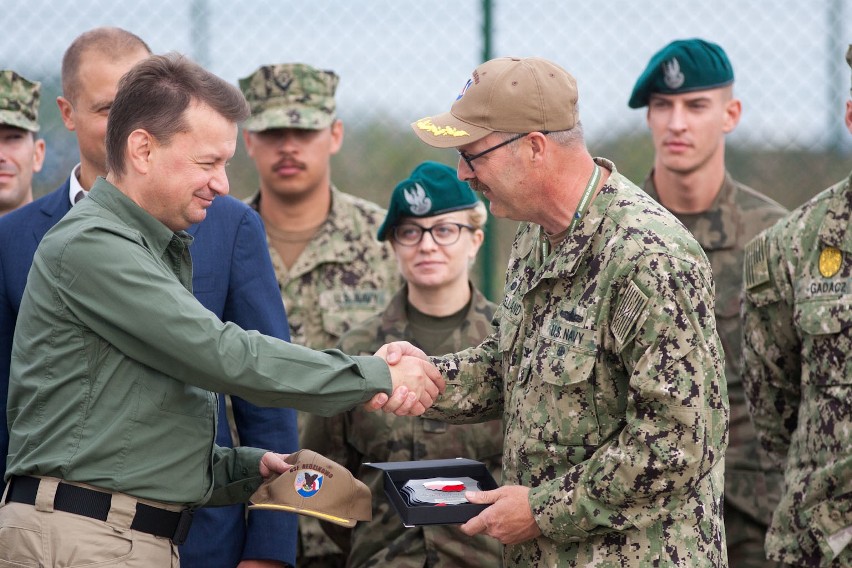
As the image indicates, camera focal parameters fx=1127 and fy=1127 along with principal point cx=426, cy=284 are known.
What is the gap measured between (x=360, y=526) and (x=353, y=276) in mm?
1486

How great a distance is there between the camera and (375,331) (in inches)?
177

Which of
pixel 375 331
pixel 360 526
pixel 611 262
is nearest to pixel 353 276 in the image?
pixel 375 331

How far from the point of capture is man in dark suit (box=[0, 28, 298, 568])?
3412mm

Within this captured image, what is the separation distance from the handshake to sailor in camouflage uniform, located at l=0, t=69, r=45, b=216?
2.56 meters

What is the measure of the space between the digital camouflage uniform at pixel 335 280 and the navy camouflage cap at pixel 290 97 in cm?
48

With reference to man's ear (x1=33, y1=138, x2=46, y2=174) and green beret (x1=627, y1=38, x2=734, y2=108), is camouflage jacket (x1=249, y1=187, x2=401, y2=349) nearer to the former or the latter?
man's ear (x1=33, y1=138, x2=46, y2=174)

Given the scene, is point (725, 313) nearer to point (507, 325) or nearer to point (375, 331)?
point (375, 331)

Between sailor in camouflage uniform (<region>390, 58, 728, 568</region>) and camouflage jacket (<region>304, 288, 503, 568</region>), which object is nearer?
sailor in camouflage uniform (<region>390, 58, 728, 568</region>)

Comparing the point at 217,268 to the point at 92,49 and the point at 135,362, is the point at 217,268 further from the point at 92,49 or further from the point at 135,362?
the point at 92,49

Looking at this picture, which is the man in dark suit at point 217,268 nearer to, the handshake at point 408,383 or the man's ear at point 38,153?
the handshake at point 408,383

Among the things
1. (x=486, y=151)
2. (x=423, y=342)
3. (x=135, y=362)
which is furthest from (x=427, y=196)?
(x=135, y=362)

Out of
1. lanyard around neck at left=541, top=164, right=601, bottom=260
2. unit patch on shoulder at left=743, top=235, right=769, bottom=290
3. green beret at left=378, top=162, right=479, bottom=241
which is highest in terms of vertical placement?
lanyard around neck at left=541, top=164, right=601, bottom=260

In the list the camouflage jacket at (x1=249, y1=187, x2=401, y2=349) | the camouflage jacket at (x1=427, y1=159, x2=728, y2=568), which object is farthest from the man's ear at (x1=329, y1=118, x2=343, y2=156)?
the camouflage jacket at (x1=427, y1=159, x2=728, y2=568)

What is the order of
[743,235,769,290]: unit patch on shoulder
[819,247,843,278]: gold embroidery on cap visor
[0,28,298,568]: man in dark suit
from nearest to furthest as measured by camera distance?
[0,28,298,568]: man in dark suit → [819,247,843,278]: gold embroidery on cap visor → [743,235,769,290]: unit patch on shoulder
